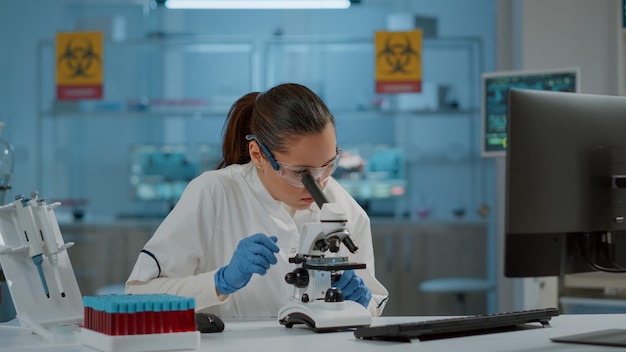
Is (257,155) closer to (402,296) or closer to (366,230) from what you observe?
(366,230)

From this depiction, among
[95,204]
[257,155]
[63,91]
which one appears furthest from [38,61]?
[257,155]

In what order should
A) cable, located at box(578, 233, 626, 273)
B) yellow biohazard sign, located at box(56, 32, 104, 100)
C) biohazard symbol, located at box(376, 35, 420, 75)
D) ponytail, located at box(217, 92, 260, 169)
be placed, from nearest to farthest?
→ cable, located at box(578, 233, 626, 273), ponytail, located at box(217, 92, 260, 169), biohazard symbol, located at box(376, 35, 420, 75), yellow biohazard sign, located at box(56, 32, 104, 100)

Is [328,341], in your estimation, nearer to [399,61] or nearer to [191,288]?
[191,288]

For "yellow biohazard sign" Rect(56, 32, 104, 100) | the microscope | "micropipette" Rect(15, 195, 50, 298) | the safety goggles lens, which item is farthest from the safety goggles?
"yellow biohazard sign" Rect(56, 32, 104, 100)

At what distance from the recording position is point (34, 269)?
1964 mm

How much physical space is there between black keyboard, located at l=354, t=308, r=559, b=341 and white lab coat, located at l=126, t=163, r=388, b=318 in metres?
0.41

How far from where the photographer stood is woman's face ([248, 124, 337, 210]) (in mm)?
2086

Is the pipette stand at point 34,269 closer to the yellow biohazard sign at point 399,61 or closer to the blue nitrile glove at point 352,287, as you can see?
the blue nitrile glove at point 352,287

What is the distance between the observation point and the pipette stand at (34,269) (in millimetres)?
1934

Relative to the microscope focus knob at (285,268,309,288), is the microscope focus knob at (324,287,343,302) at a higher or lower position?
lower

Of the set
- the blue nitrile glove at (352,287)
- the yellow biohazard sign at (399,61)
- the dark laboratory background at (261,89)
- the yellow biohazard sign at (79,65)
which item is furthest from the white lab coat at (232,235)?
the yellow biohazard sign at (79,65)

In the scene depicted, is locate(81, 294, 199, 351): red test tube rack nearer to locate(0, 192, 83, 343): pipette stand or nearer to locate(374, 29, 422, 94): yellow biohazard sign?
locate(0, 192, 83, 343): pipette stand

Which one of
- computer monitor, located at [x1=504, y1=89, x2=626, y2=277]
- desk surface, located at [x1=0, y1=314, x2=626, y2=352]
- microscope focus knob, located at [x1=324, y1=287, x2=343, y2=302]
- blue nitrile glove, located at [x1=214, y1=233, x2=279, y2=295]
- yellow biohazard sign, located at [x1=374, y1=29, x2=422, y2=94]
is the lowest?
desk surface, located at [x1=0, y1=314, x2=626, y2=352]

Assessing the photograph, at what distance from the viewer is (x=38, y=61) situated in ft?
18.9
